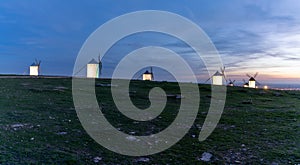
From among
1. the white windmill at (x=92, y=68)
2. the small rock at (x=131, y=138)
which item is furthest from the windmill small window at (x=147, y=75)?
the small rock at (x=131, y=138)

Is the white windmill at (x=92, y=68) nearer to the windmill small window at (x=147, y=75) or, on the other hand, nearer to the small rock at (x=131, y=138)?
the windmill small window at (x=147, y=75)

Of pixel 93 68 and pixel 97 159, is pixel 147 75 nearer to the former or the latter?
pixel 93 68

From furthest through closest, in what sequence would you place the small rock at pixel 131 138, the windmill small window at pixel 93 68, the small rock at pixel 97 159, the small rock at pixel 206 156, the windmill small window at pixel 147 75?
the windmill small window at pixel 147 75, the windmill small window at pixel 93 68, the small rock at pixel 131 138, the small rock at pixel 206 156, the small rock at pixel 97 159

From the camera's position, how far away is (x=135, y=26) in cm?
1712

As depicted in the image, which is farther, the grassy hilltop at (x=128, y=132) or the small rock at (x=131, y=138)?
the small rock at (x=131, y=138)

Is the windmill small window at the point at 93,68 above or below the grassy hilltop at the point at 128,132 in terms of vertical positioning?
above

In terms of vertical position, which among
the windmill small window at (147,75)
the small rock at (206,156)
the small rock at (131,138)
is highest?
the windmill small window at (147,75)

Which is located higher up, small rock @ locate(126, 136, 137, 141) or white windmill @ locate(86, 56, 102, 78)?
white windmill @ locate(86, 56, 102, 78)

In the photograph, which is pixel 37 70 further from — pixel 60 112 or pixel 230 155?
pixel 230 155

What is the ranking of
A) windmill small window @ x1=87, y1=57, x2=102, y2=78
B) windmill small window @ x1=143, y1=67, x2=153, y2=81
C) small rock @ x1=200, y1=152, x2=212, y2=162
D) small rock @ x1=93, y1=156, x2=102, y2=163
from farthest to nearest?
windmill small window @ x1=143, y1=67, x2=153, y2=81 < windmill small window @ x1=87, y1=57, x2=102, y2=78 < small rock @ x1=200, y1=152, x2=212, y2=162 < small rock @ x1=93, y1=156, x2=102, y2=163

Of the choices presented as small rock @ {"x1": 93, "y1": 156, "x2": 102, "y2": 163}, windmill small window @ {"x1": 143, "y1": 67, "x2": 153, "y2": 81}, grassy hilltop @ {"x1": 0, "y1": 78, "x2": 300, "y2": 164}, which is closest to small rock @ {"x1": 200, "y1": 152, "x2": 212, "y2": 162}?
grassy hilltop @ {"x1": 0, "y1": 78, "x2": 300, "y2": 164}

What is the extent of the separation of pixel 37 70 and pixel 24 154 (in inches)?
2482

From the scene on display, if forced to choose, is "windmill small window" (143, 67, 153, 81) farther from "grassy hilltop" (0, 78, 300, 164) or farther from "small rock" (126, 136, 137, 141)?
"small rock" (126, 136, 137, 141)

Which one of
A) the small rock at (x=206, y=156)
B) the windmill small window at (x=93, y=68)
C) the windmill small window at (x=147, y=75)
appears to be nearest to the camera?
the small rock at (x=206, y=156)
